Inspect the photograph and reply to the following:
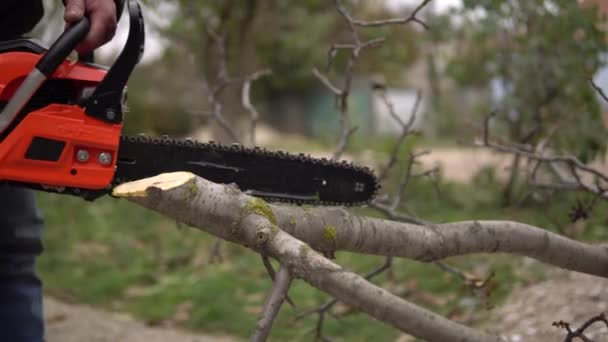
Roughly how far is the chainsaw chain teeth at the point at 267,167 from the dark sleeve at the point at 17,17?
0.64 meters

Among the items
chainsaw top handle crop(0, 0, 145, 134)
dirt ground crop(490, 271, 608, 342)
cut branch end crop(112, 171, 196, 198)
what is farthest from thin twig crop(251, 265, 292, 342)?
dirt ground crop(490, 271, 608, 342)

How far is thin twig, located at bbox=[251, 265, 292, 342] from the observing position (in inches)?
57.4

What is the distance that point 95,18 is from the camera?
1888mm

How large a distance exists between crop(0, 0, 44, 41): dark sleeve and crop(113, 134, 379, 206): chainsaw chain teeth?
0.64 metres

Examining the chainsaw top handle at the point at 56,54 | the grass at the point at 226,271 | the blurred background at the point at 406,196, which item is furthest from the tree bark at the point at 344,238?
the grass at the point at 226,271

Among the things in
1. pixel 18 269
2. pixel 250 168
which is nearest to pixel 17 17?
pixel 18 269

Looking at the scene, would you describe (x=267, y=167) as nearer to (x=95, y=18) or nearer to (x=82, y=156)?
(x=82, y=156)

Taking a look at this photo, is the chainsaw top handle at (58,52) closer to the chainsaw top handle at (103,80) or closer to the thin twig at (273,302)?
the chainsaw top handle at (103,80)

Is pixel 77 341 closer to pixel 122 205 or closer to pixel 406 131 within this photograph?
pixel 406 131

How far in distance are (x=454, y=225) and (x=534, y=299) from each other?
1.73 m

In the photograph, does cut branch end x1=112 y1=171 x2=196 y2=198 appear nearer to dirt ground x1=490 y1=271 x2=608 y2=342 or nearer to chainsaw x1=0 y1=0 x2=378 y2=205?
chainsaw x1=0 y1=0 x2=378 y2=205

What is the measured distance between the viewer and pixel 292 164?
6.81 feet

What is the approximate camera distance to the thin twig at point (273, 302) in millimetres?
1458

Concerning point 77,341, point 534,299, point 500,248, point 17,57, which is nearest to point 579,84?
point 534,299
